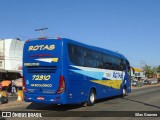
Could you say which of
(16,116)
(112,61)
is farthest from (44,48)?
(112,61)

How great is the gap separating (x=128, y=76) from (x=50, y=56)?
1400cm

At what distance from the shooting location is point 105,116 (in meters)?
14.6

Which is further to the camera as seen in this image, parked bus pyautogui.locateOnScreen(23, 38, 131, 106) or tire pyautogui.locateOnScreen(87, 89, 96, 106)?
tire pyautogui.locateOnScreen(87, 89, 96, 106)

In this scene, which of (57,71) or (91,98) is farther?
(91,98)

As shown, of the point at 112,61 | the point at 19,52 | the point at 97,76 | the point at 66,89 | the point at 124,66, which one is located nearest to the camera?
the point at 66,89

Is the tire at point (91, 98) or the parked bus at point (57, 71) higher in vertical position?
the parked bus at point (57, 71)

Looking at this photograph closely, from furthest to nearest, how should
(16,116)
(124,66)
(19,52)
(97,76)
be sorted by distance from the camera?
(19,52), (124,66), (97,76), (16,116)

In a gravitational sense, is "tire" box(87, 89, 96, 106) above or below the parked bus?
below

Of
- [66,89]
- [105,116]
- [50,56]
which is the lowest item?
[105,116]

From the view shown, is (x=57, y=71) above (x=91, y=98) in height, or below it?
above

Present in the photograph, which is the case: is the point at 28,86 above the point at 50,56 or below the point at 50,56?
below

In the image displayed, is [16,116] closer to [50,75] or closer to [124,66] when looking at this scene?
[50,75]

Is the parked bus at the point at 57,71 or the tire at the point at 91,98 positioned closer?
the parked bus at the point at 57,71

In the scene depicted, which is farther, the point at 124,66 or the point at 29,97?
the point at 124,66
